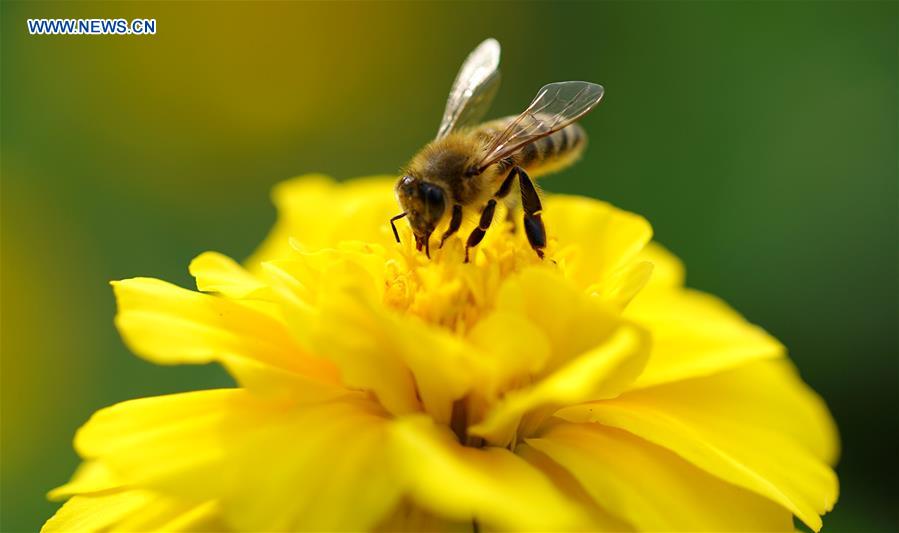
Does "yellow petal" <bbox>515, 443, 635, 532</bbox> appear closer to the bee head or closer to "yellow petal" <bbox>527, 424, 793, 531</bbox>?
"yellow petal" <bbox>527, 424, 793, 531</bbox>

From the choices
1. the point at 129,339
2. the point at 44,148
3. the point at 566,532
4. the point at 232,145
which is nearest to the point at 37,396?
the point at 44,148

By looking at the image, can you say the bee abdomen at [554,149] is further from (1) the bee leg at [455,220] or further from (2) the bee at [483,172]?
(1) the bee leg at [455,220]

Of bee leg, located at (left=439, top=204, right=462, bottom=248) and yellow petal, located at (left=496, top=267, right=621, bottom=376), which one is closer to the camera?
yellow petal, located at (left=496, top=267, right=621, bottom=376)

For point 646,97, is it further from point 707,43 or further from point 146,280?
point 146,280

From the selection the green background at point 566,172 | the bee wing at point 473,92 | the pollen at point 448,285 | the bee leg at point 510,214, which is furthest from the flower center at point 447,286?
the green background at point 566,172

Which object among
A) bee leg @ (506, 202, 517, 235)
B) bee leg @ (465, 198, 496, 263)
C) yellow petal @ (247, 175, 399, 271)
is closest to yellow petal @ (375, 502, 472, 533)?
bee leg @ (465, 198, 496, 263)
